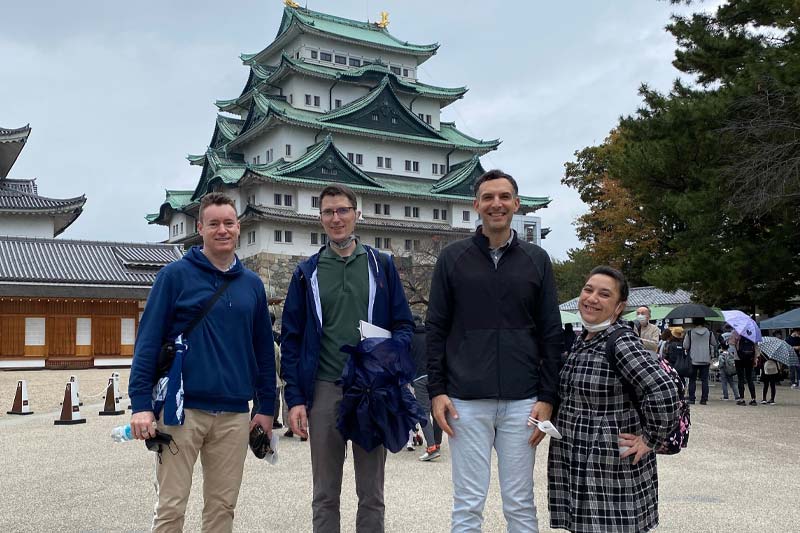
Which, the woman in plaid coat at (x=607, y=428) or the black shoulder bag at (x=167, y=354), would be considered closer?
the woman in plaid coat at (x=607, y=428)

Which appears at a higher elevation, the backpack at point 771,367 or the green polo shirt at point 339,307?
the green polo shirt at point 339,307

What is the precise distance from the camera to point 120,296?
2514 cm

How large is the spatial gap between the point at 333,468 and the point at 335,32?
42.3 m

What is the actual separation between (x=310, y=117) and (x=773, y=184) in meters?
30.1

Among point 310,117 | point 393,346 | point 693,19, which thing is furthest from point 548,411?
point 310,117

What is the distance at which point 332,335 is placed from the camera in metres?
3.31

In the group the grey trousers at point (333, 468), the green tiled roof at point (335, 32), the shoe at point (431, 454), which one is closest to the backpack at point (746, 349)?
the shoe at point (431, 454)

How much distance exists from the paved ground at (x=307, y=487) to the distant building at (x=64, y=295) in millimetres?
16231

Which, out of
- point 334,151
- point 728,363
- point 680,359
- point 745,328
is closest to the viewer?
point 680,359

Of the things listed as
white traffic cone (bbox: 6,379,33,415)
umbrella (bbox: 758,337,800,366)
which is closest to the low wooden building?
white traffic cone (bbox: 6,379,33,415)

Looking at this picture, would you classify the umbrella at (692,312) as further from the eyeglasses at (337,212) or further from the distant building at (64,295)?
the distant building at (64,295)

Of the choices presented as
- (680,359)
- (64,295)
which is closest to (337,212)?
(680,359)

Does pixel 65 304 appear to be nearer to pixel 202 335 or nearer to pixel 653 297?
pixel 202 335

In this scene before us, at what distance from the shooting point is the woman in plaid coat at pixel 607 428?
9.17 ft
